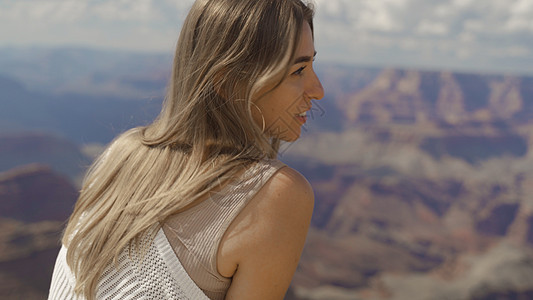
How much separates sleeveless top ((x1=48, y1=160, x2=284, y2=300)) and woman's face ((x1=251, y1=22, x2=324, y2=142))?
0.52 ft

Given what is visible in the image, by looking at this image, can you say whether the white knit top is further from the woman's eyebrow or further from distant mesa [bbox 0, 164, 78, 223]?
distant mesa [bbox 0, 164, 78, 223]

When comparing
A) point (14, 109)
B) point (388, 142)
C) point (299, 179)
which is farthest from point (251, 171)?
point (14, 109)

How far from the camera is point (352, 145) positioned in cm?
5309

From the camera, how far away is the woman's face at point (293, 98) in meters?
0.86

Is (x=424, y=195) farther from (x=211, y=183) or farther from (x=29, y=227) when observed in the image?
(x=211, y=183)

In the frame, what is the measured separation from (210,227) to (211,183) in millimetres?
76

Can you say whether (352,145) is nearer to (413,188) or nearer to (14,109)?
(413,188)

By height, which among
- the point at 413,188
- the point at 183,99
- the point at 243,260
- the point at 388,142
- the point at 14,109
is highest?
the point at 183,99

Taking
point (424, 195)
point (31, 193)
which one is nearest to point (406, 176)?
point (424, 195)

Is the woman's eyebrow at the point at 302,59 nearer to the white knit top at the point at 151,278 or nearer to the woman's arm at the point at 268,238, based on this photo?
the woman's arm at the point at 268,238

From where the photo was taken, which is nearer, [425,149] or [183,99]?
[183,99]

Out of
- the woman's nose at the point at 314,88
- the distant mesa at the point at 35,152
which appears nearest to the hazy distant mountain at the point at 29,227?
the distant mesa at the point at 35,152

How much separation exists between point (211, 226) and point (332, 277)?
133ft

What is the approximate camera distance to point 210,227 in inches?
28.3
